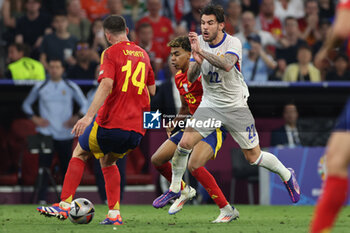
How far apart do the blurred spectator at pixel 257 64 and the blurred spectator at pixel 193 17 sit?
4.18ft

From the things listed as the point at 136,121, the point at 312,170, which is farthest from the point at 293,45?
the point at 136,121

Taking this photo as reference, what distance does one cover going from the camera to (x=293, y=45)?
13.1 metres

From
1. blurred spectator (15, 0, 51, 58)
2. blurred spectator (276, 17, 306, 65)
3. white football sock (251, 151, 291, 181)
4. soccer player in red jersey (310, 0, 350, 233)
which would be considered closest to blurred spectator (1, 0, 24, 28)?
blurred spectator (15, 0, 51, 58)

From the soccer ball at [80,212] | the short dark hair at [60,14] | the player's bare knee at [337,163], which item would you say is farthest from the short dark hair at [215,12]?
the short dark hair at [60,14]

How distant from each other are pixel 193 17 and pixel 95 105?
7.16 metres

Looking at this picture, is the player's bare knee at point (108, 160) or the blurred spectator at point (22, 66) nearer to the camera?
the player's bare knee at point (108, 160)

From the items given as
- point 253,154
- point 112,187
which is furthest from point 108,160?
point 253,154

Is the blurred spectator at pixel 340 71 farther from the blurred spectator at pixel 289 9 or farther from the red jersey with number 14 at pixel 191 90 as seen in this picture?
the red jersey with number 14 at pixel 191 90

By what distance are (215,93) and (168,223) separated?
1.50m

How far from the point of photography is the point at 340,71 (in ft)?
40.6

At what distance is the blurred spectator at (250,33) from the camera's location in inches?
499

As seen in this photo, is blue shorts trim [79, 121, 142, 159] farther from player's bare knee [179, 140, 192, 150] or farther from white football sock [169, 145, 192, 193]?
white football sock [169, 145, 192, 193]

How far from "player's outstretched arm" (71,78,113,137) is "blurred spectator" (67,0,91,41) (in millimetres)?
6471

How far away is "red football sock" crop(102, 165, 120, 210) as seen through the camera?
23.2 ft
